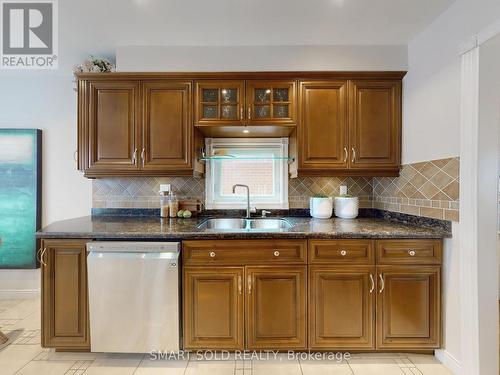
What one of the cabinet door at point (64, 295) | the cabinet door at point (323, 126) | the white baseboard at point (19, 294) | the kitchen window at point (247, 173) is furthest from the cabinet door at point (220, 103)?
the white baseboard at point (19, 294)

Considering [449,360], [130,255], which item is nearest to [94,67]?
[130,255]

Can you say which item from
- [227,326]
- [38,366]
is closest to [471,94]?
[227,326]

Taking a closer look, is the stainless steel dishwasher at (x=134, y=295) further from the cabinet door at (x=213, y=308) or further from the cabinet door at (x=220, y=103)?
the cabinet door at (x=220, y=103)

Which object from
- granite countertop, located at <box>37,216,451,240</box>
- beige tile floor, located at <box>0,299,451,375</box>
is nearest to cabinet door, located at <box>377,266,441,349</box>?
beige tile floor, located at <box>0,299,451,375</box>

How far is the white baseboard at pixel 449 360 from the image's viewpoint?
1815mm

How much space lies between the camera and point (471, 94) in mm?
1683

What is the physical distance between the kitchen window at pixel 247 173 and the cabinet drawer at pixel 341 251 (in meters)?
0.87

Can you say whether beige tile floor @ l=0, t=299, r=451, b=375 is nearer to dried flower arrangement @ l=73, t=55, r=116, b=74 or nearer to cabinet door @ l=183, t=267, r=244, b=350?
cabinet door @ l=183, t=267, r=244, b=350

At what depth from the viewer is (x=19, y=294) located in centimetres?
298

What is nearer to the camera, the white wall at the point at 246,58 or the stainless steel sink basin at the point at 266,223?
the white wall at the point at 246,58

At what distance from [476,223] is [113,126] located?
2813 millimetres

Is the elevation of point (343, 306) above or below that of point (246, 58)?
below

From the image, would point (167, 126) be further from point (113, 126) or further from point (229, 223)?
point (229, 223)

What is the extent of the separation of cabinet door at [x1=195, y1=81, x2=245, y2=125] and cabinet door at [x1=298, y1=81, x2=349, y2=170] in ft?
1.78
